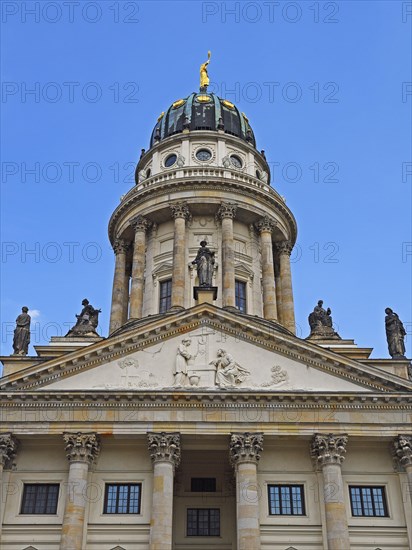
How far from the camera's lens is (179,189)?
45.1 metres

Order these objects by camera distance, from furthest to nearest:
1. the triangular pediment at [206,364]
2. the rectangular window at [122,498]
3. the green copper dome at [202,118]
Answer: the green copper dome at [202,118], the triangular pediment at [206,364], the rectangular window at [122,498]

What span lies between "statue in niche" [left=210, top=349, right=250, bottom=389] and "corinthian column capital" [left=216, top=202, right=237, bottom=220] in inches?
600

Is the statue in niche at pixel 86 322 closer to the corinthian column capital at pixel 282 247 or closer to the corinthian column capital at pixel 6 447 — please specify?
the corinthian column capital at pixel 6 447

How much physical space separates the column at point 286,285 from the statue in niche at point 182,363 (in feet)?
44.5

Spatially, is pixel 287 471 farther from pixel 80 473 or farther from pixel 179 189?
pixel 179 189

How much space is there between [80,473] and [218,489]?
6.60 meters

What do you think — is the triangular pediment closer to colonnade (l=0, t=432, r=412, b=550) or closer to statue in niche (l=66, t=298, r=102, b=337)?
colonnade (l=0, t=432, r=412, b=550)

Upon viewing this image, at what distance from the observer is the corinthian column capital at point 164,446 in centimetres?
2830

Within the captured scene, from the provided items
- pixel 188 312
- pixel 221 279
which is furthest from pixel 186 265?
pixel 188 312

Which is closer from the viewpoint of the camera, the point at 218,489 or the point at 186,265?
the point at 218,489

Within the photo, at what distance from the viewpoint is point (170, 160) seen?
48906 mm

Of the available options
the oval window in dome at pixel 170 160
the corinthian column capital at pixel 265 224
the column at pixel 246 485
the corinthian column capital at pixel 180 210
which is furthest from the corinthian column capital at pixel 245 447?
the oval window in dome at pixel 170 160

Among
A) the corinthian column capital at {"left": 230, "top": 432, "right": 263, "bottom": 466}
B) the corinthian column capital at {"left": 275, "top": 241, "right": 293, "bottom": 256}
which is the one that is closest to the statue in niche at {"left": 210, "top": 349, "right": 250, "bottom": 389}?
the corinthian column capital at {"left": 230, "top": 432, "right": 263, "bottom": 466}

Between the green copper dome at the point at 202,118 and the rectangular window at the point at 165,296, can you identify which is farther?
the green copper dome at the point at 202,118
